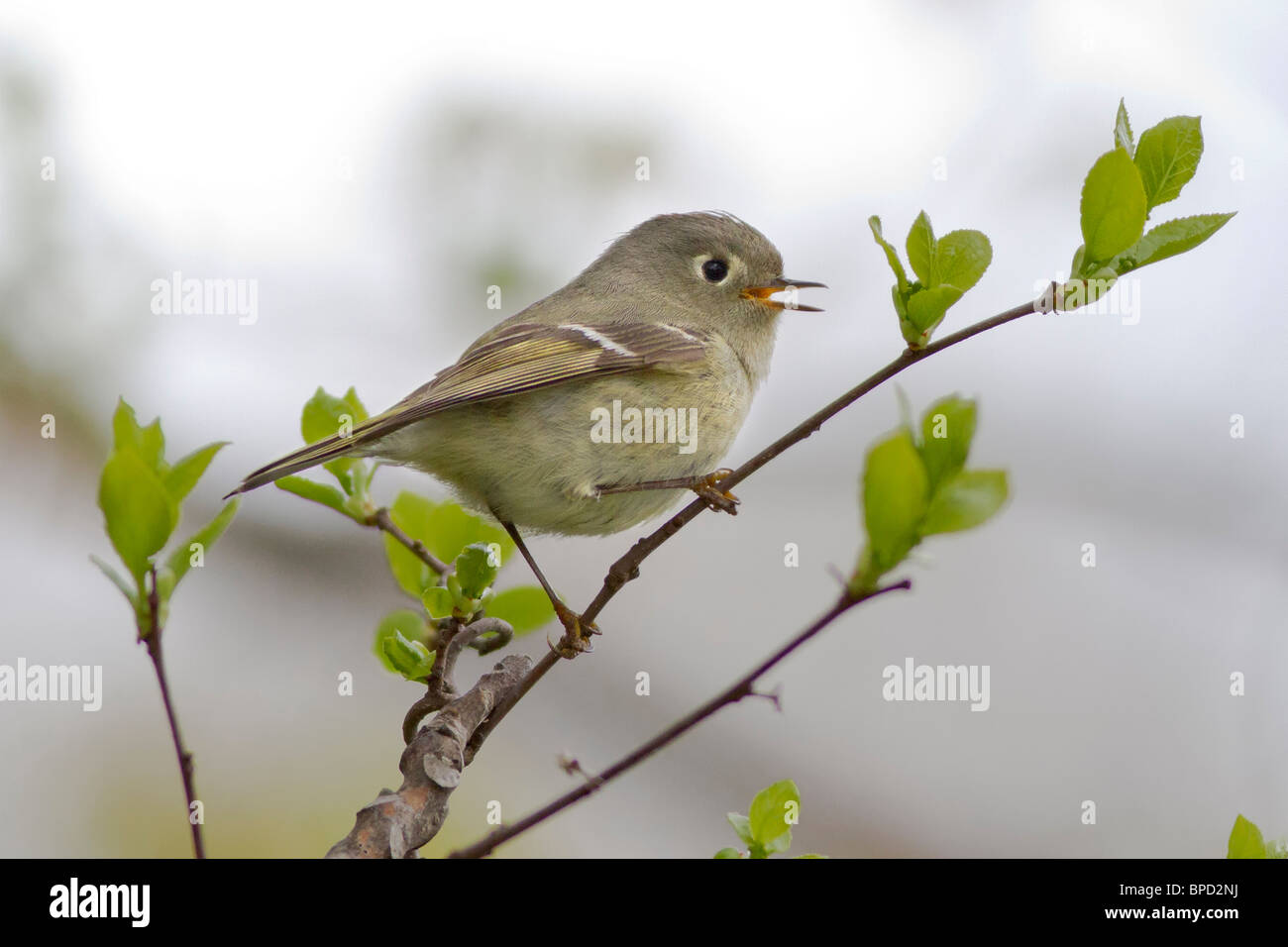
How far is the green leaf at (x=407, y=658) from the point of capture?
1.14 m

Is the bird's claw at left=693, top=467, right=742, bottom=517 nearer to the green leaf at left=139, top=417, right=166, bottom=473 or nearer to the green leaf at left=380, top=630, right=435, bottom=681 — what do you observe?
the green leaf at left=380, top=630, right=435, bottom=681

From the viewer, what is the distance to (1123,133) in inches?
41.7

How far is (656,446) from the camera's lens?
2299 millimetres

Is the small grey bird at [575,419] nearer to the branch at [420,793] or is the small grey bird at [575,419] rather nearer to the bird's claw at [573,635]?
the bird's claw at [573,635]

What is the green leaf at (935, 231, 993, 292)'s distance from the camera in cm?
103

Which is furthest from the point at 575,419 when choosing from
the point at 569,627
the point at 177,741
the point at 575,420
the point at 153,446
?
the point at 177,741

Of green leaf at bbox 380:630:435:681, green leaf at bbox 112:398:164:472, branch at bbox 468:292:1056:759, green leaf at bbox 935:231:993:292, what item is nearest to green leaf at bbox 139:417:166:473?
green leaf at bbox 112:398:164:472

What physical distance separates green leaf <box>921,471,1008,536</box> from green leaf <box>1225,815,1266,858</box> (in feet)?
1.56

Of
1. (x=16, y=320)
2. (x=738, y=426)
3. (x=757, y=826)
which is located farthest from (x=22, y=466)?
(x=757, y=826)

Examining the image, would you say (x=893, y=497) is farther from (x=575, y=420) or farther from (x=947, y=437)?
(x=575, y=420)

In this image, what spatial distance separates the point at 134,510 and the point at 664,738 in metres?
0.48

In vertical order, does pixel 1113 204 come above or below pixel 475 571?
above

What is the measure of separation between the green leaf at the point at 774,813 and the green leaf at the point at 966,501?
1.02ft

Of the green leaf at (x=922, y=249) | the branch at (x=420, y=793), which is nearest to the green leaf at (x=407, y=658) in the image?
the branch at (x=420, y=793)
